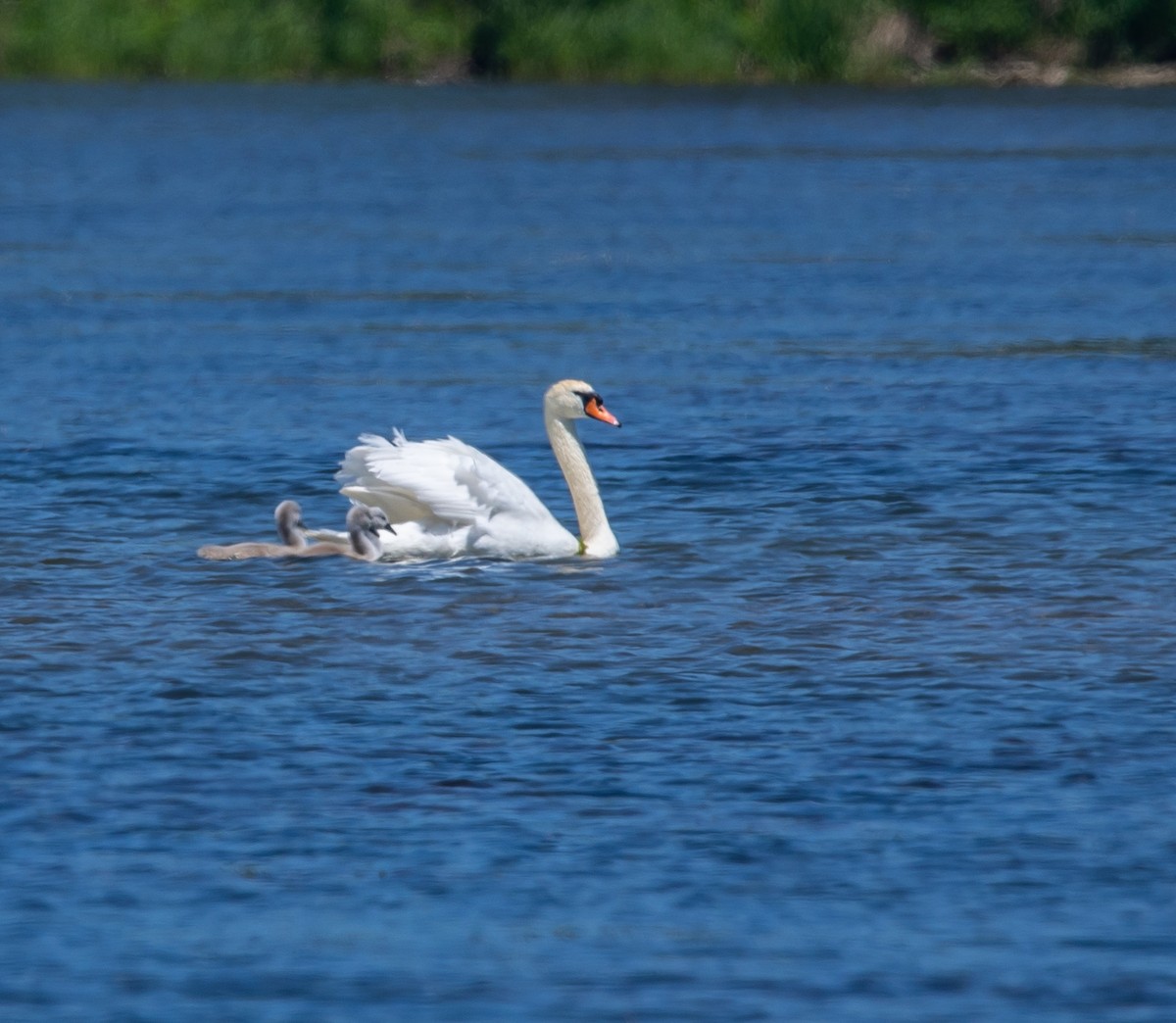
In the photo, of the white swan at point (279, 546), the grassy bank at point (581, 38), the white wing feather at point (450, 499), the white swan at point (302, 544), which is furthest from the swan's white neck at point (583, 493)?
the grassy bank at point (581, 38)

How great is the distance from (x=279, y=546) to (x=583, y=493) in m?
1.54

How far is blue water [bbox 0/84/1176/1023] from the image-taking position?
7023 millimetres

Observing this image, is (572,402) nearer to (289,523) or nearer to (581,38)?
(289,523)

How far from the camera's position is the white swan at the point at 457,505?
1259 centimetres

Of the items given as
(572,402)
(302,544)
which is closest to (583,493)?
(572,402)

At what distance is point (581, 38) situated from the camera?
5784 centimetres

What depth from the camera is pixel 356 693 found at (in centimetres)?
989

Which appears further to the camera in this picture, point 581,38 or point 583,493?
point 581,38

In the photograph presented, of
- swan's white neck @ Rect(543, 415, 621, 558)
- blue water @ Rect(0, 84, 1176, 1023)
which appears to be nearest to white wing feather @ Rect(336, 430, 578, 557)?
swan's white neck @ Rect(543, 415, 621, 558)

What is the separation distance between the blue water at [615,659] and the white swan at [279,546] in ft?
0.22

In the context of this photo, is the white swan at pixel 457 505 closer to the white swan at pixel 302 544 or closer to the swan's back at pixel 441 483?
the swan's back at pixel 441 483

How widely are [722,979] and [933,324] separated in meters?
15.8

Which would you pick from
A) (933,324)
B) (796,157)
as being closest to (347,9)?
(796,157)

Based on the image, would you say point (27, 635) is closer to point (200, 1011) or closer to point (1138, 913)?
point (200, 1011)
